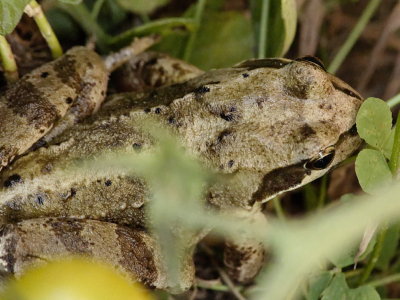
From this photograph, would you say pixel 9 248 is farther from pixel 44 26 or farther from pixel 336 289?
pixel 336 289

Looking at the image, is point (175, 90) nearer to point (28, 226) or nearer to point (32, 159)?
point (32, 159)

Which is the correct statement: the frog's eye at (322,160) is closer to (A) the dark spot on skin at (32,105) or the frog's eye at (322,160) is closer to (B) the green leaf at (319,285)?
(B) the green leaf at (319,285)

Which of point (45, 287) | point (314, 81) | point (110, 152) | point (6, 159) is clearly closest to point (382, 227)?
point (314, 81)

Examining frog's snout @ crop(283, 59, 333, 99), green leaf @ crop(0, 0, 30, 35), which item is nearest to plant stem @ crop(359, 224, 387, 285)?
frog's snout @ crop(283, 59, 333, 99)

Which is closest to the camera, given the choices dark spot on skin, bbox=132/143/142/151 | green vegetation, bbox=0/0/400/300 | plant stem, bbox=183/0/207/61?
green vegetation, bbox=0/0/400/300

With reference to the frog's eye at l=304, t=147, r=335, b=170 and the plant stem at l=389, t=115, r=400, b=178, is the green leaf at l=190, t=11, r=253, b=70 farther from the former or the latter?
the plant stem at l=389, t=115, r=400, b=178

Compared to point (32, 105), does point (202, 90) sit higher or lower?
lower

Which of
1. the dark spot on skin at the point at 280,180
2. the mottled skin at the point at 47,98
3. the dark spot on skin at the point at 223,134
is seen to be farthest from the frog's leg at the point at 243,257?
the mottled skin at the point at 47,98

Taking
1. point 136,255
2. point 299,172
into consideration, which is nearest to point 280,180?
point 299,172
